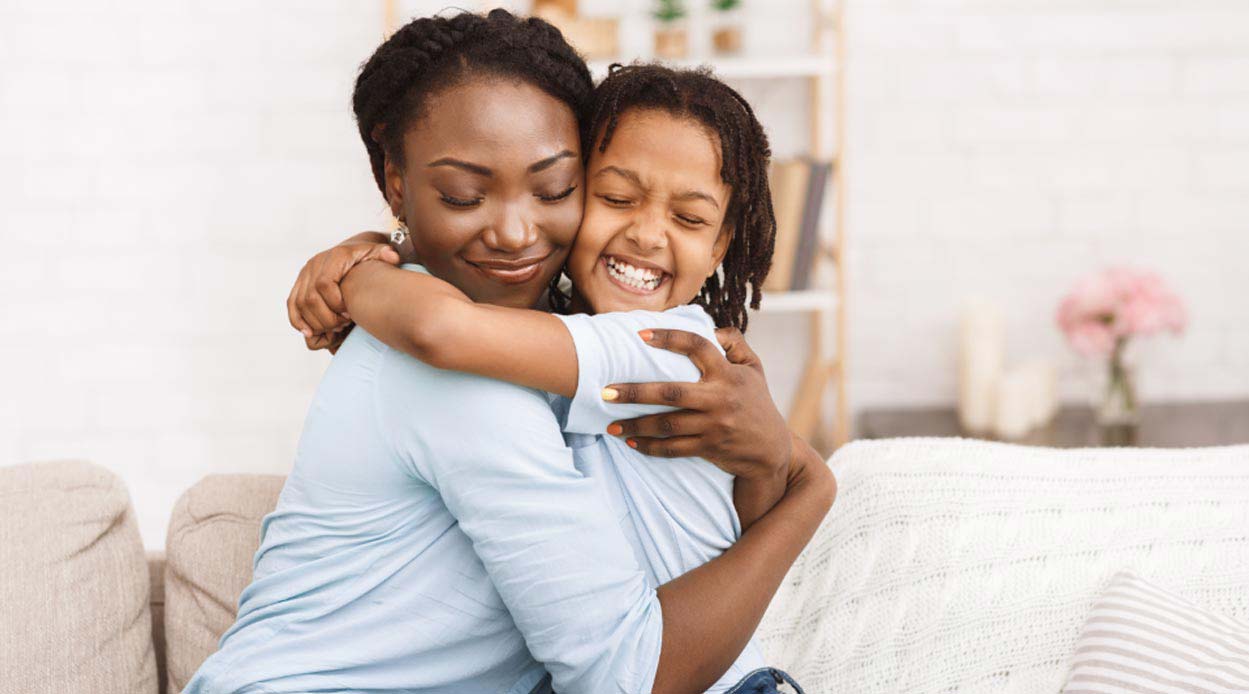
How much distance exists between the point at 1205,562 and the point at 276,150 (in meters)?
2.35

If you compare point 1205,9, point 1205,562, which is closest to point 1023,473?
point 1205,562

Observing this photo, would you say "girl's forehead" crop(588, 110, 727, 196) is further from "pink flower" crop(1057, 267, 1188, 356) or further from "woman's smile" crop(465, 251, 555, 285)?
"pink flower" crop(1057, 267, 1188, 356)

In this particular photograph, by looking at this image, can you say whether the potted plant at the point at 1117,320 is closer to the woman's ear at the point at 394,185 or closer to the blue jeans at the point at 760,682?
the blue jeans at the point at 760,682

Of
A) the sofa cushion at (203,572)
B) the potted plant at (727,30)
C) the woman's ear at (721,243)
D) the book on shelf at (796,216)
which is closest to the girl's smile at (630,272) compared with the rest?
the woman's ear at (721,243)

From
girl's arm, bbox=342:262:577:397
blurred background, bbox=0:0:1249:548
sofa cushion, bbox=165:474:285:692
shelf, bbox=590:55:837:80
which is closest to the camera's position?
girl's arm, bbox=342:262:577:397

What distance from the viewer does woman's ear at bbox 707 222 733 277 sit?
1327 mm

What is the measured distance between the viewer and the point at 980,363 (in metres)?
2.84

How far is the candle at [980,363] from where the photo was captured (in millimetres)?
2844

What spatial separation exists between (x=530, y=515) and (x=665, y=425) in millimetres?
165

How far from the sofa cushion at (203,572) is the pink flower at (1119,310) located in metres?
2.02

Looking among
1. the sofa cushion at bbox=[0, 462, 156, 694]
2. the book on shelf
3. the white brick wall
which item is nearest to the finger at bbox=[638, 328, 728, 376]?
the sofa cushion at bbox=[0, 462, 156, 694]

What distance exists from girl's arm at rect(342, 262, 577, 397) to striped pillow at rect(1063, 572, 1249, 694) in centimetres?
68

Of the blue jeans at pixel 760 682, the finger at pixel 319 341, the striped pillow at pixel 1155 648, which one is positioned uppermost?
the finger at pixel 319 341

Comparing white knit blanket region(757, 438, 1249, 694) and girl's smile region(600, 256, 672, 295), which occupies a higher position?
girl's smile region(600, 256, 672, 295)
